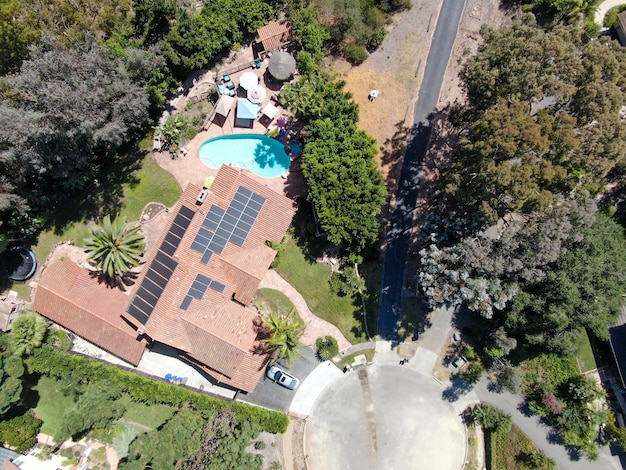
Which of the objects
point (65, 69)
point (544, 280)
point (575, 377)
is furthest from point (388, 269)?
point (65, 69)

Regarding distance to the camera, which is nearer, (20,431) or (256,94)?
(20,431)

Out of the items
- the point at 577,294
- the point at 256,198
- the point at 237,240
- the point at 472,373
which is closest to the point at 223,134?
the point at 256,198

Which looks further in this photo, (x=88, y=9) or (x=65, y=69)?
(x=88, y=9)

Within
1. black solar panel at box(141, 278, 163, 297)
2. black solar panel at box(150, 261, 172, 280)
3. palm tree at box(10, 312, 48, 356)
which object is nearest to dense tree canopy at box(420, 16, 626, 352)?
black solar panel at box(150, 261, 172, 280)

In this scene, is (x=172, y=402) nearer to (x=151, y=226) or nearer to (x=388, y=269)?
(x=151, y=226)

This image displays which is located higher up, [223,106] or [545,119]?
[545,119]

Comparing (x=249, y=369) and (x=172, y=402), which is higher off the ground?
(x=249, y=369)

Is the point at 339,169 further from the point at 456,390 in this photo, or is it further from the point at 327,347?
the point at 456,390

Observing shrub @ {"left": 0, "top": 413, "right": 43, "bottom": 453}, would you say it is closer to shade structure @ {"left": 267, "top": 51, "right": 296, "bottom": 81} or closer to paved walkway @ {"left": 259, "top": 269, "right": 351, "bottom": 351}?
paved walkway @ {"left": 259, "top": 269, "right": 351, "bottom": 351}
